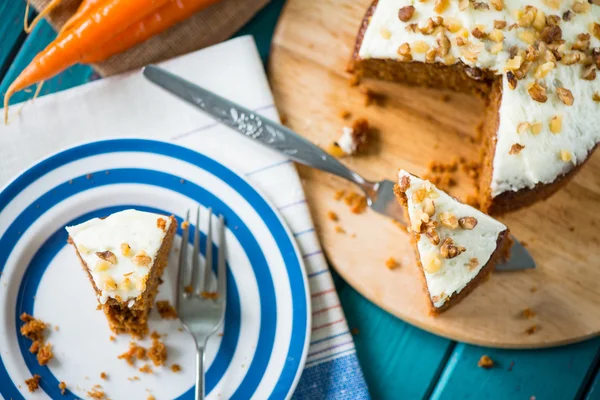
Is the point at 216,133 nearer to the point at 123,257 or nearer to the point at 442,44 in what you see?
the point at 123,257

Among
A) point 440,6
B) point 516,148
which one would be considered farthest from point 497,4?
point 516,148

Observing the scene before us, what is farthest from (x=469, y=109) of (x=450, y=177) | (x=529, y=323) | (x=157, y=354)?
(x=157, y=354)

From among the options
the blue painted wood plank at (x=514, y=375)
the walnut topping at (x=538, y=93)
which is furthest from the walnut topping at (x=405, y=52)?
the blue painted wood plank at (x=514, y=375)

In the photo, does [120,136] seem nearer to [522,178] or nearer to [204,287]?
[204,287]

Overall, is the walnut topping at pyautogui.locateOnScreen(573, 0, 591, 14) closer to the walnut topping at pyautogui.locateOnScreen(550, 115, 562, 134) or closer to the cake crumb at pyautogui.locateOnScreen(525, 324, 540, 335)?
the walnut topping at pyautogui.locateOnScreen(550, 115, 562, 134)

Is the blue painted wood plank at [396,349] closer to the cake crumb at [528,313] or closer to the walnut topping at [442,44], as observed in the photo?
the cake crumb at [528,313]

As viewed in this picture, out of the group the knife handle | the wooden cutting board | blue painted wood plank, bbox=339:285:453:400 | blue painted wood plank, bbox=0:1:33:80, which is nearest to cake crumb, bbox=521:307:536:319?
the wooden cutting board
